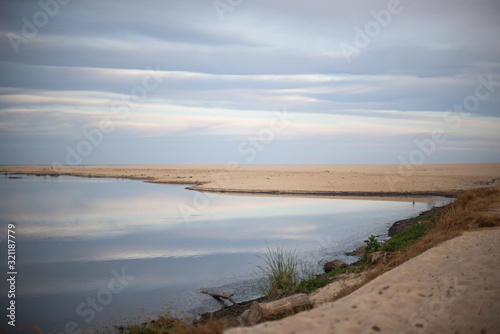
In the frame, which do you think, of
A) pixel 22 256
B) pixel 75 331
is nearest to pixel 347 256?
pixel 75 331

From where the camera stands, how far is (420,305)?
5.24 metres

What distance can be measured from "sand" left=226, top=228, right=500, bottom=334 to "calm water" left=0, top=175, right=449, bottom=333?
443cm

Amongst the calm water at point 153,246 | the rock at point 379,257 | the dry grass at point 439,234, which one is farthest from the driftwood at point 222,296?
the rock at point 379,257

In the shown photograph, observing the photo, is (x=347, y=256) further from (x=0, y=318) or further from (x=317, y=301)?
(x=0, y=318)

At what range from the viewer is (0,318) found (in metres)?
8.40

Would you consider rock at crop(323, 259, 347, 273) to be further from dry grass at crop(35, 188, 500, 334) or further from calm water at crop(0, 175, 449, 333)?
dry grass at crop(35, 188, 500, 334)

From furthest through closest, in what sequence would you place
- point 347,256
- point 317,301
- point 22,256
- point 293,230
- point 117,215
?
point 117,215 → point 293,230 → point 22,256 → point 347,256 → point 317,301

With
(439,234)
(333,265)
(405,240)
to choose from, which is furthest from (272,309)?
(405,240)

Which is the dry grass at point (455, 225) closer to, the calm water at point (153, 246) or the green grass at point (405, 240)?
the green grass at point (405, 240)

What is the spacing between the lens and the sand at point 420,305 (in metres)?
4.62

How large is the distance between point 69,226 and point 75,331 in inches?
560

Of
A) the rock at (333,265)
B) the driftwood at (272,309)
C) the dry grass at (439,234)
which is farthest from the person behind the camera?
the rock at (333,265)

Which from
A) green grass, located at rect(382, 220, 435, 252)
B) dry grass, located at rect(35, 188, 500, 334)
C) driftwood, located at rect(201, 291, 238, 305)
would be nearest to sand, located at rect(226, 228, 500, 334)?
dry grass, located at rect(35, 188, 500, 334)

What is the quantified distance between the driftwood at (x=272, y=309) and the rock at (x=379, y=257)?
3687 mm
